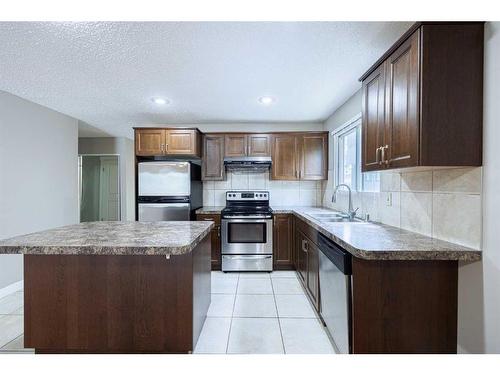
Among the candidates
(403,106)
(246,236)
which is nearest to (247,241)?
(246,236)

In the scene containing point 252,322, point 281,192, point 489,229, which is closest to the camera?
point 489,229

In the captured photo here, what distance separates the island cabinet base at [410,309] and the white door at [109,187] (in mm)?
5628

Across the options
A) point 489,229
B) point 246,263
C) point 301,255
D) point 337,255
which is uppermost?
point 489,229

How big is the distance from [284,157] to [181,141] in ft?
5.15

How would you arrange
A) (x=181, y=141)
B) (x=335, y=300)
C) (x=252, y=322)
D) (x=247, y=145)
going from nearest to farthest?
(x=335, y=300), (x=252, y=322), (x=181, y=141), (x=247, y=145)

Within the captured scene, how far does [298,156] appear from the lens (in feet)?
13.7

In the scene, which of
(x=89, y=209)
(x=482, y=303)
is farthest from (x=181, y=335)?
(x=89, y=209)

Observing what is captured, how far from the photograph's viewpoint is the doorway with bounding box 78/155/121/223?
587cm

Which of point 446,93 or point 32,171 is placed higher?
point 446,93

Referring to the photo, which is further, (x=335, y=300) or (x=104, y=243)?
(x=335, y=300)

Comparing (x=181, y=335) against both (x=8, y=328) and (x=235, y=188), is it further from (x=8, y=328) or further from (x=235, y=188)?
(x=235, y=188)

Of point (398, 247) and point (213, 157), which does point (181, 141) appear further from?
point (398, 247)

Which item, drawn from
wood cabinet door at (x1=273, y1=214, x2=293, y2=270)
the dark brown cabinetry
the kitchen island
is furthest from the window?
the kitchen island

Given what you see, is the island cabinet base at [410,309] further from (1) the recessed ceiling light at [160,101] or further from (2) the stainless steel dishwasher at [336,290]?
(1) the recessed ceiling light at [160,101]
